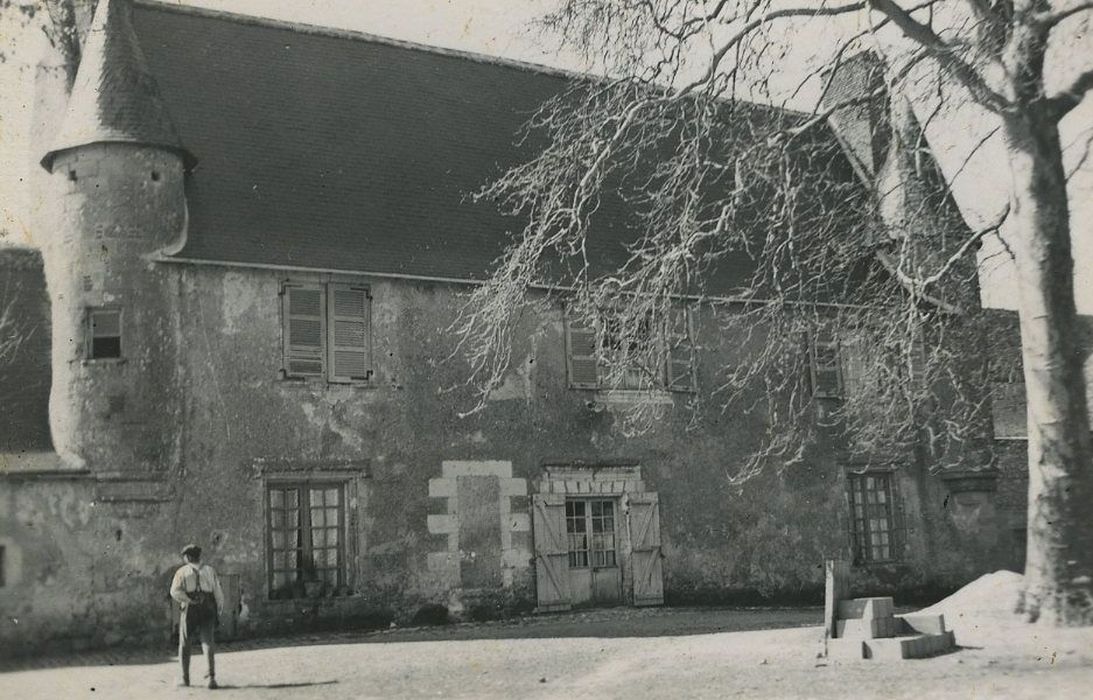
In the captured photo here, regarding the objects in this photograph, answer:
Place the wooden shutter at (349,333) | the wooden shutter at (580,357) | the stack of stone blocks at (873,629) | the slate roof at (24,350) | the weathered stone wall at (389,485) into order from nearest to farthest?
the stack of stone blocks at (873,629), the weathered stone wall at (389,485), the slate roof at (24,350), the wooden shutter at (349,333), the wooden shutter at (580,357)

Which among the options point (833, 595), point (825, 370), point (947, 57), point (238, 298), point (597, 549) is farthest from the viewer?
point (825, 370)

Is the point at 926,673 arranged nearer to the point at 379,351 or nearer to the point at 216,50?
the point at 379,351

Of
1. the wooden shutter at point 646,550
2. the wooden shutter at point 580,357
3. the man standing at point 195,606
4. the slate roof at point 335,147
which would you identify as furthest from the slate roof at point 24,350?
the wooden shutter at point 646,550

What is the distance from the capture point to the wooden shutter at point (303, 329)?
55.6 feet

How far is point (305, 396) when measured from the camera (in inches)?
663

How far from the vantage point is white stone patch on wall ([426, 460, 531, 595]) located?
1733cm

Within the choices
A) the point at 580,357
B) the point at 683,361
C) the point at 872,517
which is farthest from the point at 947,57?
the point at 872,517

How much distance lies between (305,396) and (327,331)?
0.98 m

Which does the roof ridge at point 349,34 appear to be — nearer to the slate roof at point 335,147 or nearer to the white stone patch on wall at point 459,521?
the slate roof at point 335,147

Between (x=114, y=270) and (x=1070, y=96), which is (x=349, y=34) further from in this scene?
(x=1070, y=96)

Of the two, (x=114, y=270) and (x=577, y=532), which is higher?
(x=114, y=270)

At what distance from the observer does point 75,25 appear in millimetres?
17297

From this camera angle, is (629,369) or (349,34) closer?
(629,369)

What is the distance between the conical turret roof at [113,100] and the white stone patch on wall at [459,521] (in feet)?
18.7
